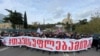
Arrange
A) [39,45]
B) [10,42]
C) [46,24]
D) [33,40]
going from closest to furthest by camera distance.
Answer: [39,45] < [33,40] < [10,42] < [46,24]

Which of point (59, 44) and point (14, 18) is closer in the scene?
point (59, 44)

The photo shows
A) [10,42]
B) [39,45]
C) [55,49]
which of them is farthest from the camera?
[10,42]

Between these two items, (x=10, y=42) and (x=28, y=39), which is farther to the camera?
(x=10, y=42)

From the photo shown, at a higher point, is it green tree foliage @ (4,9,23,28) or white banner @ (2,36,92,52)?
green tree foliage @ (4,9,23,28)

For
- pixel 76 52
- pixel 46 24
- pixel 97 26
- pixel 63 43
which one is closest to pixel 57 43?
pixel 63 43

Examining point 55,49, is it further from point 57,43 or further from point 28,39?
point 28,39

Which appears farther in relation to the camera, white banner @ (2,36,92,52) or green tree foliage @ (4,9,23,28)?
green tree foliage @ (4,9,23,28)

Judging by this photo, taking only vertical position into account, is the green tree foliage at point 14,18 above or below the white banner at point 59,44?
above

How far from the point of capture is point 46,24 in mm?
165625

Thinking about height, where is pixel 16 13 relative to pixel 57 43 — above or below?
above

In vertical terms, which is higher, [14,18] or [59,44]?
[14,18]

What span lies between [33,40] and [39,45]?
1.74 meters

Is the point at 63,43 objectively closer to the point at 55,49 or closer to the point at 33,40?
the point at 55,49

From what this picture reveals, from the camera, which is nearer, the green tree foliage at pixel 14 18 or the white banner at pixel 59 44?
the white banner at pixel 59 44
